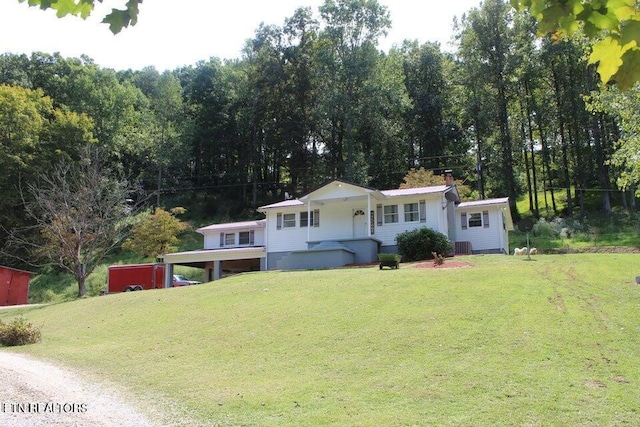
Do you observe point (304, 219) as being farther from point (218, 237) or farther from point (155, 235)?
point (155, 235)

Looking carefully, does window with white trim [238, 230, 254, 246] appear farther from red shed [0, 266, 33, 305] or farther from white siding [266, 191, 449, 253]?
red shed [0, 266, 33, 305]

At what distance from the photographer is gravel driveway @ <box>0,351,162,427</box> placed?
7113mm

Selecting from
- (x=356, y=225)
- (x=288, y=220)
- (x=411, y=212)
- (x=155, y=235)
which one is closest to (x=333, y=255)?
(x=356, y=225)

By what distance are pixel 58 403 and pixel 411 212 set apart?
25.4 m

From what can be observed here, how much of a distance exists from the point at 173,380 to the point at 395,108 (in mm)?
42875

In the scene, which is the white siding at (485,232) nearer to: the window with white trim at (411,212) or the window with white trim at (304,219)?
the window with white trim at (411,212)

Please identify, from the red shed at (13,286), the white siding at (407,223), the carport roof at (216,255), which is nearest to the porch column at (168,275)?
the carport roof at (216,255)

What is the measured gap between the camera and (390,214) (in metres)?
32.0

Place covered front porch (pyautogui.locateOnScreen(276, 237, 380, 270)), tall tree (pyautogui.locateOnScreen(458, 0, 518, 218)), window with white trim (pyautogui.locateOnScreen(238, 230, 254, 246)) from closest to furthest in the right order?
covered front porch (pyautogui.locateOnScreen(276, 237, 380, 270))
window with white trim (pyautogui.locateOnScreen(238, 230, 254, 246))
tall tree (pyautogui.locateOnScreen(458, 0, 518, 218))

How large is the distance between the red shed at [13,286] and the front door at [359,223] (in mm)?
22040

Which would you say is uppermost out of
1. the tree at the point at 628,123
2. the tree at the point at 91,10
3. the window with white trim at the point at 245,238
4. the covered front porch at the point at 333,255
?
the tree at the point at 628,123

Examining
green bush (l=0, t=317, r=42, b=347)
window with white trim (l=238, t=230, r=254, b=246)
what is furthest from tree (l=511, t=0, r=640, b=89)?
window with white trim (l=238, t=230, r=254, b=246)

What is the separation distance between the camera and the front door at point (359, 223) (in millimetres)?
32406

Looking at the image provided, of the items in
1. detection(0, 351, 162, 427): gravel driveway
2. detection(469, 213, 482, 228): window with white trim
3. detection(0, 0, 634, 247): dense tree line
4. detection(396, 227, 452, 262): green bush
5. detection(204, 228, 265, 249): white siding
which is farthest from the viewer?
detection(0, 0, 634, 247): dense tree line
